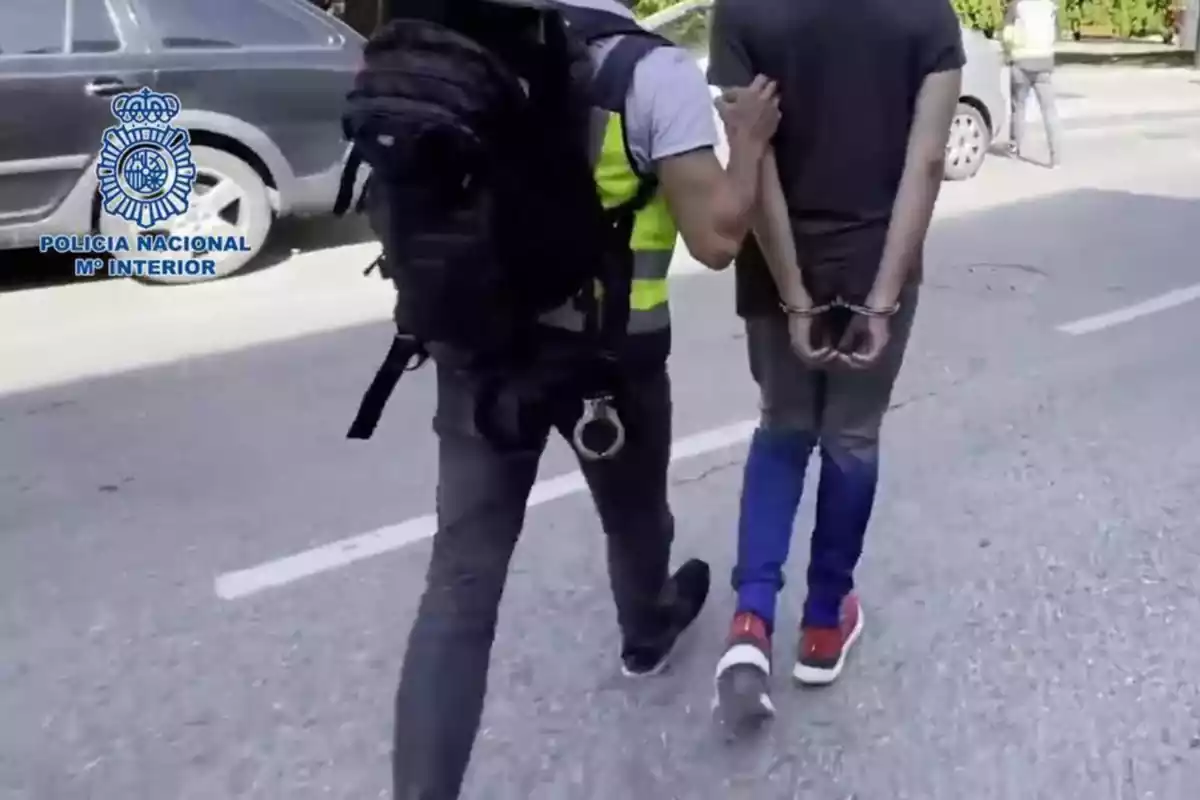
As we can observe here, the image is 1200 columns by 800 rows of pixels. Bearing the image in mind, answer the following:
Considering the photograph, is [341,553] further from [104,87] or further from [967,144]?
[967,144]

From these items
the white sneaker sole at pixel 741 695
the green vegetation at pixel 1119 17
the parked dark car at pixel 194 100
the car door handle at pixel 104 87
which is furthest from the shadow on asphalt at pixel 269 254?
the green vegetation at pixel 1119 17

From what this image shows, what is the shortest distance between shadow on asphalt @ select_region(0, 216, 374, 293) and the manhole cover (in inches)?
112

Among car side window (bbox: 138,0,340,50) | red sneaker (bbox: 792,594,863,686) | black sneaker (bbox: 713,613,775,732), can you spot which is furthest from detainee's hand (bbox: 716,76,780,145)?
car side window (bbox: 138,0,340,50)

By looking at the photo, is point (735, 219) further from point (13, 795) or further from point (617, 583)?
point (13, 795)

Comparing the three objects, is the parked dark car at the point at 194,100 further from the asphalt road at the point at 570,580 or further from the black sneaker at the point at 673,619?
the black sneaker at the point at 673,619

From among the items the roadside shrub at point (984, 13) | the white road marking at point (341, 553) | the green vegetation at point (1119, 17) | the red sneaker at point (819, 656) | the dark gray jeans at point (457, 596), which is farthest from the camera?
the green vegetation at point (1119, 17)

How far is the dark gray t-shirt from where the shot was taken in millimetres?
2689

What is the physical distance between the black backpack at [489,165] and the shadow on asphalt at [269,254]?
4893mm

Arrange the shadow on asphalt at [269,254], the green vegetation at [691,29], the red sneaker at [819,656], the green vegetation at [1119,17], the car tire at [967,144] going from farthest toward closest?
1. the green vegetation at [1119,17]
2. the car tire at [967,144]
3. the green vegetation at [691,29]
4. the shadow on asphalt at [269,254]
5. the red sneaker at [819,656]

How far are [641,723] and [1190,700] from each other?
122 cm

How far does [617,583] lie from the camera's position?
312cm

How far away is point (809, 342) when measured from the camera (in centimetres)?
290

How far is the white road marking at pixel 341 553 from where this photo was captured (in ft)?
12.8

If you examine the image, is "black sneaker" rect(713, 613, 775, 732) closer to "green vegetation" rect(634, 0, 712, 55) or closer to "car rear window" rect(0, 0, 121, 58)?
"car rear window" rect(0, 0, 121, 58)
